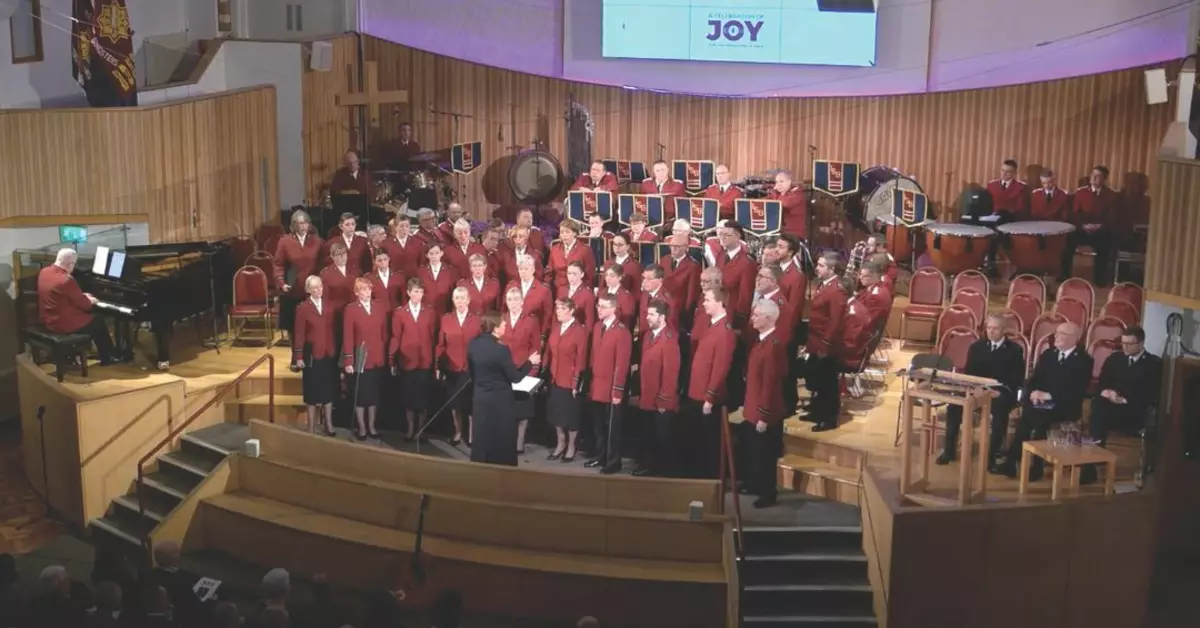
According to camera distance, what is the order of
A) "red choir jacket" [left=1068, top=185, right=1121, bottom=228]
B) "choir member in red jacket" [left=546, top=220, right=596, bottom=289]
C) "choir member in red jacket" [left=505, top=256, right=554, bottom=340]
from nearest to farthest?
"choir member in red jacket" [left=505, top=256, right=554, bottom=340], "choir member in red jacket" [left=546, top=220, right=596, bottom=289], "red choir jacket" [left=1068, top=185, right=1121, bottom=228]

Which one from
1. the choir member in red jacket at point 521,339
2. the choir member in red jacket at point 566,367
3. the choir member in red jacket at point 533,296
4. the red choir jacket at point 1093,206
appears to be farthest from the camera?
the red choir jacket at point 1093,206

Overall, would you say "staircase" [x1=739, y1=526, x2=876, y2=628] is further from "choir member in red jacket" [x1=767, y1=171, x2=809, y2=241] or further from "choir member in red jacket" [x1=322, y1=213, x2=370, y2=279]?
"choir member in red jacket" [x1=767, y1=171, x2=809, y2=241]

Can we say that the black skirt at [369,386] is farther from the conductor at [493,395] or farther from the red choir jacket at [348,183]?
the red choir jacket at [348,183]

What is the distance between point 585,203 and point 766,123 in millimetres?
3050

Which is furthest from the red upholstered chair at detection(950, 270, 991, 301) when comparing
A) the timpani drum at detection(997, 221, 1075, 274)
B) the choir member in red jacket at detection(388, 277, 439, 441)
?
the choir member in red jacket at detection(388, 277, 439, 441)

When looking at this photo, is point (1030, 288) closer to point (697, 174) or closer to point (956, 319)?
point (956, 319)

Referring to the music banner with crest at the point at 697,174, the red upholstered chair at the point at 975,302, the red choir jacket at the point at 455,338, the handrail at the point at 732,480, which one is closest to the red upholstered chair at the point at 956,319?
the red upholstered chair at the point at 975,302

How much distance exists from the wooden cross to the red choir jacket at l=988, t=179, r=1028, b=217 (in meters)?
6.25

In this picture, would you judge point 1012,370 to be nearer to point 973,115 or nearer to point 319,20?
point 973,115

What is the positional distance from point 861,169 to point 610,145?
9.40 ft

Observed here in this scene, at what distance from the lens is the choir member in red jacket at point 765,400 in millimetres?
8719

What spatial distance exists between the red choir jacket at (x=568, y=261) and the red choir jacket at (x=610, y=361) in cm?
136

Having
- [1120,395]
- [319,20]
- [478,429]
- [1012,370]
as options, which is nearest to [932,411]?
[1012,370]

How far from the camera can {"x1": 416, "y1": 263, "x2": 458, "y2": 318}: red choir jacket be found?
34.1 ft
